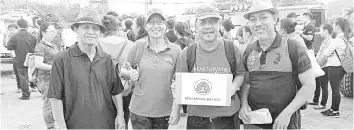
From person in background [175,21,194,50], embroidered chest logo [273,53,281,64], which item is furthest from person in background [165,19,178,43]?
embroidered chest logo [273,53,281,64]

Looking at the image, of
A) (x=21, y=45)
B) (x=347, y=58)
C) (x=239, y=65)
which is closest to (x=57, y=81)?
(x=239, y=65)

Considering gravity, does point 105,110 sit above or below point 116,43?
below

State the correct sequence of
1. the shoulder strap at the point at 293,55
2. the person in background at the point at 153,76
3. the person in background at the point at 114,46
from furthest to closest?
the person in background at the point at 114,46 < the person in background at the point at 153,76 < the shoulder strap at the point at 293,55

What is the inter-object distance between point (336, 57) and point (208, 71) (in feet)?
15.0

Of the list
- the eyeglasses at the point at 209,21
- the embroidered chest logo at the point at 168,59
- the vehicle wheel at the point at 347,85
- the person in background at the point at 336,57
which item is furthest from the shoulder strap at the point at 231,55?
the vehicle wheel at the point at 347,85

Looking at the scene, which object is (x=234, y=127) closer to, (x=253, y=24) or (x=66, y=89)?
(x=253, y=24)

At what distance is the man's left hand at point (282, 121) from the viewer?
107 inches

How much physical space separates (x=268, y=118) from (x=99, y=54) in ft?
5.26

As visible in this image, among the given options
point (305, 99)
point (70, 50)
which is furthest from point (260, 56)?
point (70, 50)

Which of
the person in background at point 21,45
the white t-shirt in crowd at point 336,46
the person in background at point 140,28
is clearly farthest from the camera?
the person in background at point 21,45

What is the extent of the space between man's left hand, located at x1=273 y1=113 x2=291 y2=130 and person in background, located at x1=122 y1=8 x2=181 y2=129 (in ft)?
3.12

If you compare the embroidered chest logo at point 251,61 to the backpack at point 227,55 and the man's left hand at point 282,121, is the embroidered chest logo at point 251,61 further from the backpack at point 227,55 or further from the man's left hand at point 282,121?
the man's left hand at point 282,121

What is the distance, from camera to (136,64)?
10.7ft

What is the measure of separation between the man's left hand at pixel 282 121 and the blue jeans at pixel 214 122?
0.41 m
